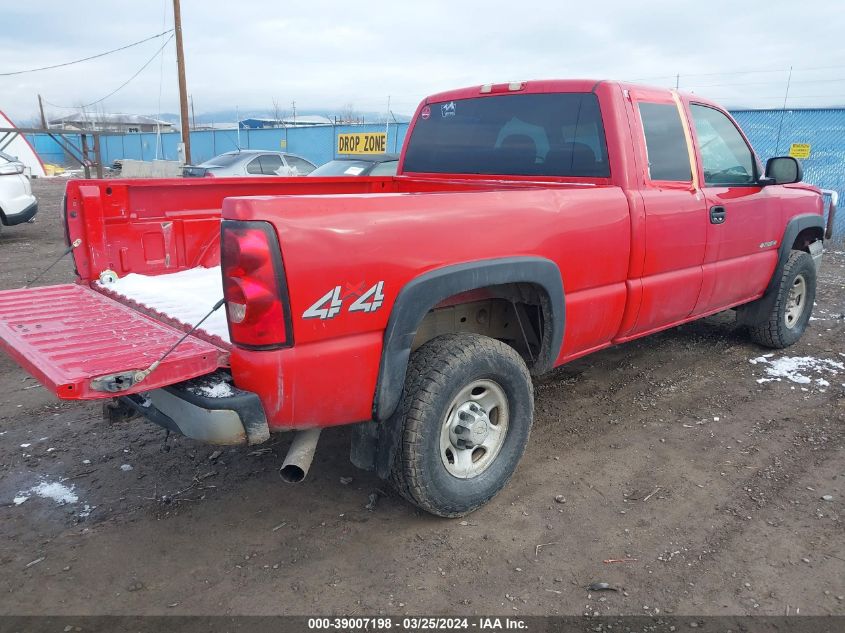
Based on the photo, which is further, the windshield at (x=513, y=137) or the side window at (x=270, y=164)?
the side window at (x=270, y=164)

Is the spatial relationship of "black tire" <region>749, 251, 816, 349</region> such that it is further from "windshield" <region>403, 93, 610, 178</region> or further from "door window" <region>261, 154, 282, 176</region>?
"door window" <region>261, 154, 282, 176</region>

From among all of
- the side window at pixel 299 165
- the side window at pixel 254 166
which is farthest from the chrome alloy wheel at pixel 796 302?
the side window at pixel 299 165

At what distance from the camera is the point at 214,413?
2.35 m

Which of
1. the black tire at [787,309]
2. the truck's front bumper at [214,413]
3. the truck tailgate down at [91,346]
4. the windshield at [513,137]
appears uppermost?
the windshield at [513,137]

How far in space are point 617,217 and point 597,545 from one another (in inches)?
66.4

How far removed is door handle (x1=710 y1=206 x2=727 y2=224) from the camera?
166 inches

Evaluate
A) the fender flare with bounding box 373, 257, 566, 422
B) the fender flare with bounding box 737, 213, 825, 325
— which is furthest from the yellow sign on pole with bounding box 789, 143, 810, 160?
the fender flare with bounding box 373, 257, 566, 422

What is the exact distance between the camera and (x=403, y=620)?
248cm

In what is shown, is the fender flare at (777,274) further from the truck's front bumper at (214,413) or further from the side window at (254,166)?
the side window at (254,166)

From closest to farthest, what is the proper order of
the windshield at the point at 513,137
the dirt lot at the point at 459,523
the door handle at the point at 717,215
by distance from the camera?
the dirt lot at the point at 459,523 < the windshield at the point at 513,137 < the door handle at the point at 717,215

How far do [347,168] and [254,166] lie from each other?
4628mm

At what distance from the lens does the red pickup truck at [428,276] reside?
2367 millimetres

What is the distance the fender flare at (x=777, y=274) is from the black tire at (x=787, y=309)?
4cm

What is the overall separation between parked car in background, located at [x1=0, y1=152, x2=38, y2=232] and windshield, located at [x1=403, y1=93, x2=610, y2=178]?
836 centimetres
